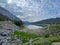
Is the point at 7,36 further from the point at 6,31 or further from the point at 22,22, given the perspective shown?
the point at 22,22

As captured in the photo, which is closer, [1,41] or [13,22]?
[1,41]

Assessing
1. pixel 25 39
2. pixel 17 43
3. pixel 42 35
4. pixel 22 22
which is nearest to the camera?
pixel 17 43

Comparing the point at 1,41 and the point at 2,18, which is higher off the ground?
the point at 2,18

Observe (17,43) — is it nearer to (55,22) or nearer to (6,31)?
(6,31)

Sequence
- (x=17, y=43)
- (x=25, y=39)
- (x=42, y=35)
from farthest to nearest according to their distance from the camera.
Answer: (x=42, y=35) → (x=25, y=39) → (x=17, y=43)

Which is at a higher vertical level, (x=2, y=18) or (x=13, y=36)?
(x=2, y=18)

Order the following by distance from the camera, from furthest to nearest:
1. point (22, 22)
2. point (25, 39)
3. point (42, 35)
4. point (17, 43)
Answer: point (22, 22), point (42, 35), point (25, 39), point (17, 43)

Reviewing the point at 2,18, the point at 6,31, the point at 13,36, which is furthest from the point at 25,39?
the point at 2,18

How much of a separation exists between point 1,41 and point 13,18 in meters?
1.98

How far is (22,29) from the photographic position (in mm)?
12117

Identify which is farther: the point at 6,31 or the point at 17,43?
the point at 6,31

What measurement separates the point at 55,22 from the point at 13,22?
230cm

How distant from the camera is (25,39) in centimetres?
1057

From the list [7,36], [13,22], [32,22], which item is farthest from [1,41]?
[32,22]
